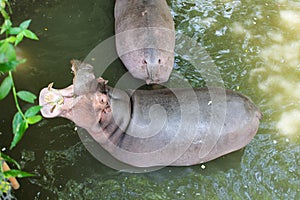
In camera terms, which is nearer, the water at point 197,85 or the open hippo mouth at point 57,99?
the open hippo mouth at point 57,99

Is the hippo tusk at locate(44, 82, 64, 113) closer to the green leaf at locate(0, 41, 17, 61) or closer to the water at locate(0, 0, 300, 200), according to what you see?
the water at locate(0, 0, 300, 200)

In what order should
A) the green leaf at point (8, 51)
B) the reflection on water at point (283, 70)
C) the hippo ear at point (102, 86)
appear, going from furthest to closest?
the reflection on water at point (283, 70) → the hippo ear at point (102, 86) → the green leaf at point (8, 51)

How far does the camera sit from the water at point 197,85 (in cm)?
395

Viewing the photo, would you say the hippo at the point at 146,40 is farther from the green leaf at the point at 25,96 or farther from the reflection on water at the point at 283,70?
the green leaf at the point at 25,96

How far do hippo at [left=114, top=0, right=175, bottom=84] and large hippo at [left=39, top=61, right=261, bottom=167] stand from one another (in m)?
0.48

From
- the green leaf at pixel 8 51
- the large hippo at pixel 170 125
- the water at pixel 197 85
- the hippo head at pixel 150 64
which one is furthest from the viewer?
the hippo head at pixel 150 64

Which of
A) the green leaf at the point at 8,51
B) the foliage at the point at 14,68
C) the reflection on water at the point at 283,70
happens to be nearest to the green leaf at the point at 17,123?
the foliage at the point at 14,68

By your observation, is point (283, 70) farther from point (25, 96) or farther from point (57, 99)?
point (25, 96)

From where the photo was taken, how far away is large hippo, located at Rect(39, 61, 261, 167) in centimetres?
371

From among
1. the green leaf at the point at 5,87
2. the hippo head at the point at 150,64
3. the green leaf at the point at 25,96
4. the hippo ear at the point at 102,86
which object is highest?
the green leaf at the point at 5,87

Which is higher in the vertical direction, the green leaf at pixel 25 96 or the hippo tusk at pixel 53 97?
the green leaf at pixel 25 96

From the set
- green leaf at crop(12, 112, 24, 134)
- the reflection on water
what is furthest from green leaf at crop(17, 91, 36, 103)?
the reflection on water

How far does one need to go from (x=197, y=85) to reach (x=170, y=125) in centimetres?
107

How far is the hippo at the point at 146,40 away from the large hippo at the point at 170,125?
0.48 m
